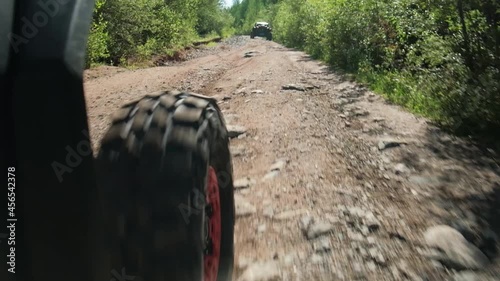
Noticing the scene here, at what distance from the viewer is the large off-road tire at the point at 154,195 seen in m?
1.30

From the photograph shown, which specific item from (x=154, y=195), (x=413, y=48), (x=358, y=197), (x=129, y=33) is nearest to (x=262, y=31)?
(x=129, y=33)

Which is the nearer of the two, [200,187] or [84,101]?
[84,101]

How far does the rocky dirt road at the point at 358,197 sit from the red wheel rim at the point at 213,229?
48 cm

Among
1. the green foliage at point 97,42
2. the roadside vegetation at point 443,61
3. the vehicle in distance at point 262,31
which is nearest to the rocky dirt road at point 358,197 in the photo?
the roadside vegetation at point 443,61

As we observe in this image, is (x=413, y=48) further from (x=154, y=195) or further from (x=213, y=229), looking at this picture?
(x=154, y=195)

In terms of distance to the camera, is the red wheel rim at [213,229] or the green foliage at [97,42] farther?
the green foliage at [97,42]

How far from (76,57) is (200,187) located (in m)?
0.58

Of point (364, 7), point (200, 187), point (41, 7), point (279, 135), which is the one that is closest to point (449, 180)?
point (279, 135)

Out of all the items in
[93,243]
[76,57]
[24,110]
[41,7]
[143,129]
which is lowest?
[93,243]

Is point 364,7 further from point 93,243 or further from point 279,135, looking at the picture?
point 93,243

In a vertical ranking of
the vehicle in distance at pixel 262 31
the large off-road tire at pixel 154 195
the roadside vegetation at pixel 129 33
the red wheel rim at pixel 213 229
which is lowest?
the vehicle in distance at pixel 262 31

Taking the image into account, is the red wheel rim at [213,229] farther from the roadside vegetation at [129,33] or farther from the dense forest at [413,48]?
the roadside vegetation at [129,33]

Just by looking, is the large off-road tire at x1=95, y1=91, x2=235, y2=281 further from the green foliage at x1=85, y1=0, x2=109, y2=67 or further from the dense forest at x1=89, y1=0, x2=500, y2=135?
the green foliage at x1=85, y1=0, x2=109, y2=67

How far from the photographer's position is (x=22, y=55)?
0.95m
